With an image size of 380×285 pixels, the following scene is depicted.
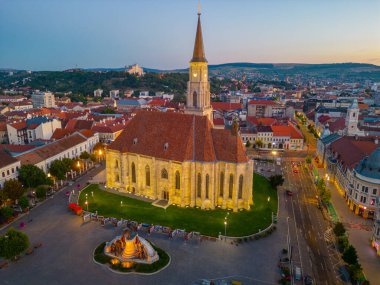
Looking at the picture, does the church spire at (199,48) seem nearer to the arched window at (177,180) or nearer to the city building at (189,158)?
the city building at (189,158)

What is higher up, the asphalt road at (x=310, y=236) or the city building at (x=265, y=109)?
the city building at (x=265, y=109)

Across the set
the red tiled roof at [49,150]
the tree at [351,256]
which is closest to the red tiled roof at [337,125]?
the tree at [351,256]

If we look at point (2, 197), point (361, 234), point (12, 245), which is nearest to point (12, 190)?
point (2, 197)

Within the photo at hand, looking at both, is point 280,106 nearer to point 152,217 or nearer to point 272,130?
point 272,130

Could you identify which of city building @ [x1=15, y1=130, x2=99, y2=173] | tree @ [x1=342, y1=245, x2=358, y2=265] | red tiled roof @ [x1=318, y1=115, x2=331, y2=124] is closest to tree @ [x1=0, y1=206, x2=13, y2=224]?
city building @ [x1=15, y1=130, x2=99, y2=173]

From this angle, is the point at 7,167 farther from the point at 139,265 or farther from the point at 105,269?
the point at 139,265

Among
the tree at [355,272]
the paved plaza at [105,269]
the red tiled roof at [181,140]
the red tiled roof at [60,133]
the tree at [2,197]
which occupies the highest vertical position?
the red tiled roof at [181,140]
